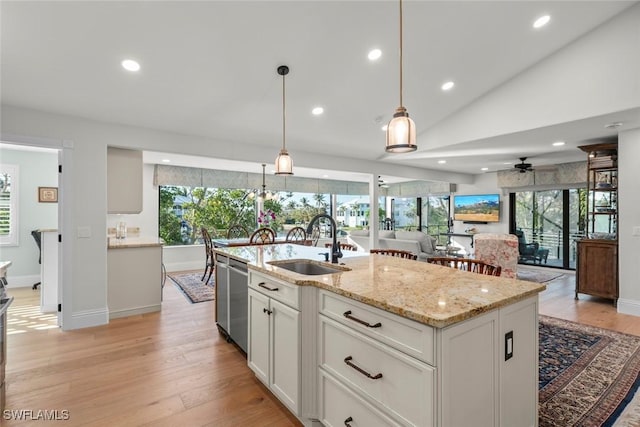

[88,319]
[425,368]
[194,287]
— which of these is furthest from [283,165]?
[194,287]

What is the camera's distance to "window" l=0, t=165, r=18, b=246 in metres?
5.17

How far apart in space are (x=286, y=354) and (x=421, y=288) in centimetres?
94

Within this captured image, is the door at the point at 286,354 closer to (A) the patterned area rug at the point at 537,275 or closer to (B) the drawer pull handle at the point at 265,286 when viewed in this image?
(B) the drawer pull handle at the point at 265,286

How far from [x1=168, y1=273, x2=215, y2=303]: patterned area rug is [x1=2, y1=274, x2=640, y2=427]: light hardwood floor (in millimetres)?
745

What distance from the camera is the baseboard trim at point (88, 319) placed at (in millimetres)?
3495

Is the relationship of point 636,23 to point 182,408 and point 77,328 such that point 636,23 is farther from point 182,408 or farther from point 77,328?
point 77,328

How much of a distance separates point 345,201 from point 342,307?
8590mm

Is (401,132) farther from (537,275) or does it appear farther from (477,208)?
(477,208)

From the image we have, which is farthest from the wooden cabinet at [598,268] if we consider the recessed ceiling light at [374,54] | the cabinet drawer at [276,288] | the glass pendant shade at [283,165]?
the cabinet drawer at [276,288]

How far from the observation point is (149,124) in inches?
152

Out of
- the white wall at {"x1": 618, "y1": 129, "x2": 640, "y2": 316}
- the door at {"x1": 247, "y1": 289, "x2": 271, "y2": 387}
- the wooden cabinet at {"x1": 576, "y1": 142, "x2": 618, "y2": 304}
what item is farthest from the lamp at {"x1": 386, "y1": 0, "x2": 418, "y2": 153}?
the wooden cabinet at {"x1": 576, "y1": 142, "x2": 618, "y2": 304}

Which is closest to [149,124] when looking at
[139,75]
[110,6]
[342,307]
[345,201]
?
[139,75]

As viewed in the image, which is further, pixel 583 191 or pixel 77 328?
pixel 583 191

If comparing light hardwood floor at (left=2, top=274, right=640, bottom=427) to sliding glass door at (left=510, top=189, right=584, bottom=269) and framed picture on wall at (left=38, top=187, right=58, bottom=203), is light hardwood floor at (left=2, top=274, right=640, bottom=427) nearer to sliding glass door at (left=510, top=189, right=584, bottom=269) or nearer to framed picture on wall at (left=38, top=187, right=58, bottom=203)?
framed picture on wall at (left=38, top=187, right=58, bottom=203)
